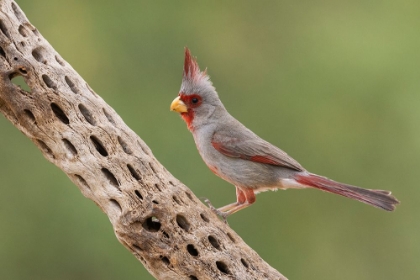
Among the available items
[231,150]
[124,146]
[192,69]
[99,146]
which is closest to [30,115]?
[99,146]

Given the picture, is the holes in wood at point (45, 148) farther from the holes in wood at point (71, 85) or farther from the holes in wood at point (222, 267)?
the holes in wood at point (222, 267)

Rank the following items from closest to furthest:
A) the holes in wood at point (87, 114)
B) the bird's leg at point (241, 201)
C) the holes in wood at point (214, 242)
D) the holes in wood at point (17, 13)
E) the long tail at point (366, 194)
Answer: the holes in wood at point (214, 242) < the holes in wood at point (87, 114) < the holes in wood at point (17, 13) < the long tail at point (366, 194) < the bird's leg at point (241, 201)

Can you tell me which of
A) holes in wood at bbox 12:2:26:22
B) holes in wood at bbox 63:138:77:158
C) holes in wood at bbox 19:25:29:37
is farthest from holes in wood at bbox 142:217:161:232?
holes in wood at bbox 12:2:26:22

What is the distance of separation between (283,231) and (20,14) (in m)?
3.58

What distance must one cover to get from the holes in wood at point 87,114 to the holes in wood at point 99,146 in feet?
0.30

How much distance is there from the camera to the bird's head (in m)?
4.21

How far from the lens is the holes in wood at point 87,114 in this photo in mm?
3576

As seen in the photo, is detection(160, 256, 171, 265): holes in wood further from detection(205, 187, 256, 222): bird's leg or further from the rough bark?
detection(205, 187, 256, 222): bird's leg

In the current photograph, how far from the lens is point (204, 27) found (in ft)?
22.5

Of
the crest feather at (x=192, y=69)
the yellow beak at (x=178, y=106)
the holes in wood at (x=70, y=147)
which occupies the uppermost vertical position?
the crest feather at (x=192, y=69)

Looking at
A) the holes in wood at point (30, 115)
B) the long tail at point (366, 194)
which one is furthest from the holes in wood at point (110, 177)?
the long tail at point (366, 194)

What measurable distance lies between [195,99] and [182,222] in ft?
3.42

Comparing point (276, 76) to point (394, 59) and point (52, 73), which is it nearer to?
point (394, 59)

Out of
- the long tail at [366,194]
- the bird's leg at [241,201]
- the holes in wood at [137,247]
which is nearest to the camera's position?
the holes in wood at [137,247]
